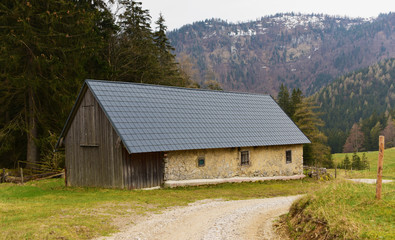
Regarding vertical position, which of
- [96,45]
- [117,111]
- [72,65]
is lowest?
[117,111]

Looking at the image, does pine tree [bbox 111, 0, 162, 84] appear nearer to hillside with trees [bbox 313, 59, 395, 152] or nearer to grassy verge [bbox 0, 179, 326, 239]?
grassy verge [bbox 0, 179, 326, 239]

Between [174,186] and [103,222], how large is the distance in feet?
32.6

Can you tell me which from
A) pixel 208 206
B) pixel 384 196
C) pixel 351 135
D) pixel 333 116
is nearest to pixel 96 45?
pixel 208 206

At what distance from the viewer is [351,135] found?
11550 cm

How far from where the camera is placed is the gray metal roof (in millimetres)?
20766

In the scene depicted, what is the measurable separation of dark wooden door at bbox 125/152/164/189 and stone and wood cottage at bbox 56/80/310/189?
2.2 inches

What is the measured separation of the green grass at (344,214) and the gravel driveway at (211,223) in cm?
113

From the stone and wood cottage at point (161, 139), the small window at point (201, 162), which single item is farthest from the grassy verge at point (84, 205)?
the small window at point (201, 162)

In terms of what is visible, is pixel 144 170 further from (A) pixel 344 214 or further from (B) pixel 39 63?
(A) pixel 344 214

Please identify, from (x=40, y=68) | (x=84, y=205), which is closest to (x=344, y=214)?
(x=84, y=205)

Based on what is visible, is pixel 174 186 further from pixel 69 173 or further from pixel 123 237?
pixel 123 237

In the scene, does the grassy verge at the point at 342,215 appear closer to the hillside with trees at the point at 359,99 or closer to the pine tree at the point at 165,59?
the pine tree at the point at 165,59

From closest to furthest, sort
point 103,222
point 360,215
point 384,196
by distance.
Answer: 1. point 360,215
2. point 384,196
3. point 103,222

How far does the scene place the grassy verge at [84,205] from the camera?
10109mm
